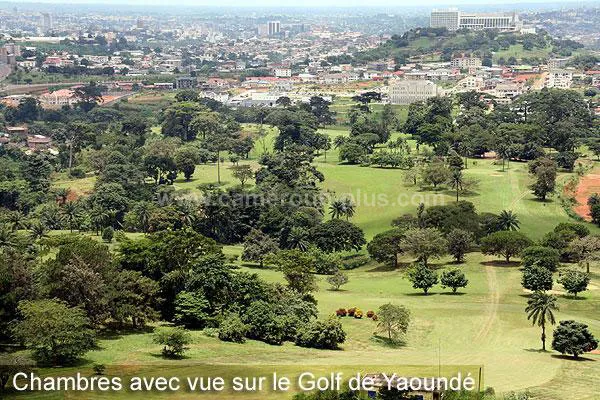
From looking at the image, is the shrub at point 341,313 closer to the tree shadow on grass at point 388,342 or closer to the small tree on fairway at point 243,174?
the tree shadow on grass at point 388,342

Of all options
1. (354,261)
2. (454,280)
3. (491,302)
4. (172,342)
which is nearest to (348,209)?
(354,261)

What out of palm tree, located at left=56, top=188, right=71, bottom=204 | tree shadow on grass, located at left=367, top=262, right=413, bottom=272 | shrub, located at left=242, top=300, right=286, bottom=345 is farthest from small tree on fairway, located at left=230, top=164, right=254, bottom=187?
shrub, located at left=242, top=300, right=286, bottom=345

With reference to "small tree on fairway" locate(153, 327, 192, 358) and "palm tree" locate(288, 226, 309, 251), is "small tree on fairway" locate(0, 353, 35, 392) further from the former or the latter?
"palm tree" locate(288, 226, 309, 251)

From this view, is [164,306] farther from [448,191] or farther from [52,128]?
[52,128]

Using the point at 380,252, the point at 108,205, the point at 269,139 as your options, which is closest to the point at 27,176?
the point at 108,205

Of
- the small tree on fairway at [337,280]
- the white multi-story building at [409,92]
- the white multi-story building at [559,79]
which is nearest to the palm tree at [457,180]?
the small tree on fairway at [337,280]

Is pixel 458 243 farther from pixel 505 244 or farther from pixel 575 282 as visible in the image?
pixel 575 282
